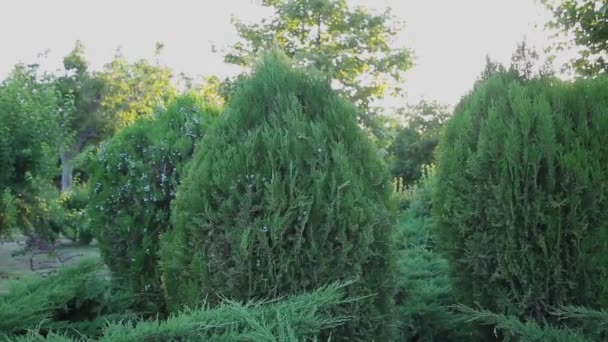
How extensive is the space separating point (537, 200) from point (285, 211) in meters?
1.48

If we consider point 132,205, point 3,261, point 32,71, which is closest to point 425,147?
point 32,71

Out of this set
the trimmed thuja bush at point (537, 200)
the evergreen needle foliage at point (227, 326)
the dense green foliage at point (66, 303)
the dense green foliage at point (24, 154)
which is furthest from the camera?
the dense green foliage at point (24, 154)

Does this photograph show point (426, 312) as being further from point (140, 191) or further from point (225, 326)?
point (140, 191)

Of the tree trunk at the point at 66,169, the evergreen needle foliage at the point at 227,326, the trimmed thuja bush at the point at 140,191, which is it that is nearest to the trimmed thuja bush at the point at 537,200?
the evergreen needle foliage at the point at 227,326

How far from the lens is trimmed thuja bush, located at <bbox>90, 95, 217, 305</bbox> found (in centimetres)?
483

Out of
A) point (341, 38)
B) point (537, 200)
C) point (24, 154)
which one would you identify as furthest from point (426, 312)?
point (341, 38)

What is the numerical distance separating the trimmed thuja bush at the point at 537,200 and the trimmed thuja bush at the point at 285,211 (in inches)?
27.4

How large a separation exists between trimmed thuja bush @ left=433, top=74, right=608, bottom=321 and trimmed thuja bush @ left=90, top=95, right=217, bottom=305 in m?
2.33

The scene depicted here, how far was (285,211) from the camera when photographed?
10.2 ft

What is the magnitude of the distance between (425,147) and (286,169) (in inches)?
1126

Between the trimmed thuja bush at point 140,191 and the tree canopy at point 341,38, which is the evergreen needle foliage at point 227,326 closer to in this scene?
the trimmed thuja bush at point 140,191

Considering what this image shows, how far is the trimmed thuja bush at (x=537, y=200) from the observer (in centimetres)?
342

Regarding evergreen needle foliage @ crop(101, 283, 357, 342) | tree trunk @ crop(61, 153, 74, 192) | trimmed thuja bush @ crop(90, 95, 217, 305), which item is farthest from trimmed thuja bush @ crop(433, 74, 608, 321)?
tree trunk @ crop(61, 153, 74, 192)

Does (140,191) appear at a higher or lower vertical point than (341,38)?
lower
